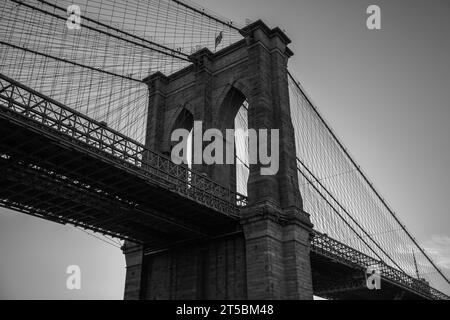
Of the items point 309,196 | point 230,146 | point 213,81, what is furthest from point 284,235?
point 309,196

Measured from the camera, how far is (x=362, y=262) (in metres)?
47.6

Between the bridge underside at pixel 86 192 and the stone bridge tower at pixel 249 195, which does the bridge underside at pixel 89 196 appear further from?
the stone bridge tower at pixel 249 195

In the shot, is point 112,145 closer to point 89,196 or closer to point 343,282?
point 89,196

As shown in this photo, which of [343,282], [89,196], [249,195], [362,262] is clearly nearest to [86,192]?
[89,196]

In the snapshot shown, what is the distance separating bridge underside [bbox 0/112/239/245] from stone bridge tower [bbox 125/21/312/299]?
1.93 meters

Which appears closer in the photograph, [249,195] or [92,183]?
[92,183]

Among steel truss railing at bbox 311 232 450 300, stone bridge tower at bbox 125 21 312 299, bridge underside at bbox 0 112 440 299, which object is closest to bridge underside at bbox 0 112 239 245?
bridge underside at bbox 0 112 440 299

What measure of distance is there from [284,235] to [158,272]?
33.1ft

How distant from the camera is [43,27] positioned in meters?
27.7

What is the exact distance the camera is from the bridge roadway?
2047cm

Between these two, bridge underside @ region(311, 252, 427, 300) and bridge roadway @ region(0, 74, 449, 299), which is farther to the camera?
bridge underside @ region(311, 252, 427, 300)

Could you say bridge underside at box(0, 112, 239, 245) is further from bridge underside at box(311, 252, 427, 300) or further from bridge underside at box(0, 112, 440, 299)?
bridge underside at box(311, 252, 427, 300)

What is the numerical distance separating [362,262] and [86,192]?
3224 cm

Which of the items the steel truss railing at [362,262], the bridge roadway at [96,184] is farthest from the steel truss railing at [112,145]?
the steel truss railing at [362,262]
